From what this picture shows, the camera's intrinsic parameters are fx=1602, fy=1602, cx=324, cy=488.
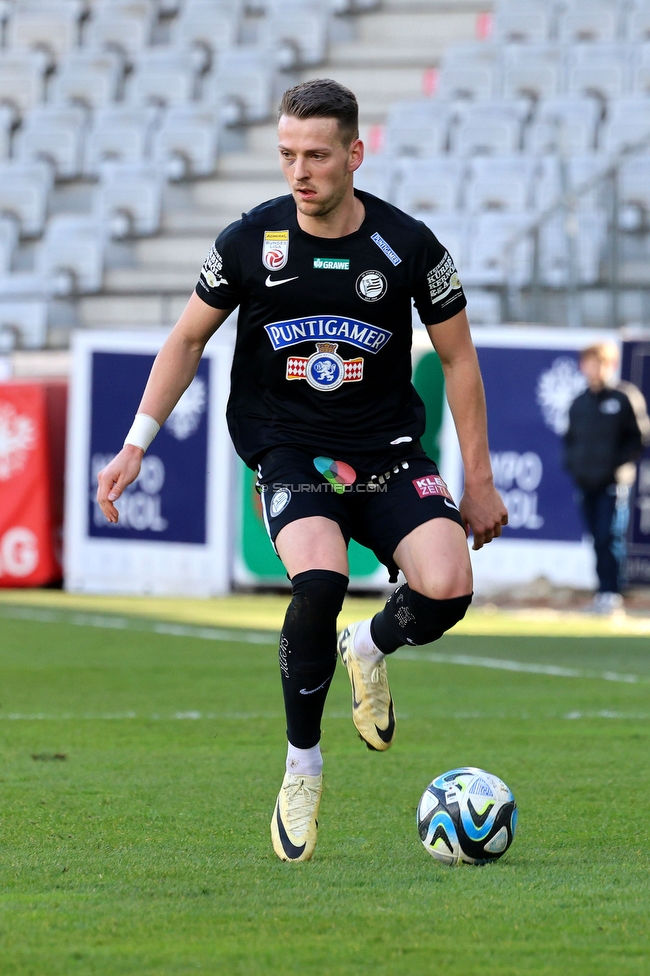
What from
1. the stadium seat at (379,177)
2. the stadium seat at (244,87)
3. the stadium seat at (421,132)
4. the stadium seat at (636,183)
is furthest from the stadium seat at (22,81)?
the stadium seat at (636,183)

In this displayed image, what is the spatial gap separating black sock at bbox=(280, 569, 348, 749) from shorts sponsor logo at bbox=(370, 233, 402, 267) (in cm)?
92

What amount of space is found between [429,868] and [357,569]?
10128 mm

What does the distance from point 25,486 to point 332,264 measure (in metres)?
11.1

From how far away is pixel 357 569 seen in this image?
1417cm

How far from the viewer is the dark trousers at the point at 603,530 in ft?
41.8

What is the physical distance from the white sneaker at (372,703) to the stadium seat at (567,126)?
14.9 meters

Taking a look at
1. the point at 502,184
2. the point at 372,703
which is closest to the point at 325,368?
the point at 372,703

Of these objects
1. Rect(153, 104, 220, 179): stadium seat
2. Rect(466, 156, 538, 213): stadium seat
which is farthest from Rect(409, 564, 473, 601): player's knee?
Rect(153, 104, 220, 179): stadium seat

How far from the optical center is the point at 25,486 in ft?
49.7

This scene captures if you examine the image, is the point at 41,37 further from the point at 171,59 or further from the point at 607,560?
the point at 607,560

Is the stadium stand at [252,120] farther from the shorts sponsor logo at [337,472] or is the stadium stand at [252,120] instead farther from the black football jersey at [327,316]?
the shorts sponsor logo at [337,472]

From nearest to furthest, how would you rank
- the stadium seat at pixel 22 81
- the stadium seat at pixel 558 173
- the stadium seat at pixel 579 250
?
the stadium seat at pixel 579 250 < the stadium seat at pixel 558 173 < the stadium seat at pixel 22 81

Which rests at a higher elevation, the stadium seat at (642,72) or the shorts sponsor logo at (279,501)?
the stadium seat at (642,72)

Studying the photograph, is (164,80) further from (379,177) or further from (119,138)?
(379,177)
